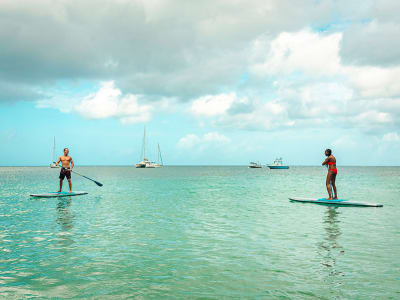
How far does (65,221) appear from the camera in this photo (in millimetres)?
15625

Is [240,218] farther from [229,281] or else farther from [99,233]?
[229,281]

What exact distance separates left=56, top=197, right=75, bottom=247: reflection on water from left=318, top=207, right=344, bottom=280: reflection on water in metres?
8.25

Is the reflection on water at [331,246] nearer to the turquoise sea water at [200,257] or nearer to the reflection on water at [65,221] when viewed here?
the turquoise sea water at [200,257]

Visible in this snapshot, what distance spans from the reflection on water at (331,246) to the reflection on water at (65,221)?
8.25 meters

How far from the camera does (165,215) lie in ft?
59.9

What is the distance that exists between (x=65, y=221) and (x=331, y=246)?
11745 mm

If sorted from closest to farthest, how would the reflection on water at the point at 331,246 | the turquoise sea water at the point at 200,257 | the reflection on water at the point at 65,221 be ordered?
the turquoise sea water at the point at 200,257 → the reflection on water at the point at 331,246 → the reflection on water at the point at 65,221

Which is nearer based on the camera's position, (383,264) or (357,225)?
(383,264)

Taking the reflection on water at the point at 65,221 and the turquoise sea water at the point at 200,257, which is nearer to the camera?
the turquoise sea water at the point at 200,257

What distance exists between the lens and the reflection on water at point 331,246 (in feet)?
28.5

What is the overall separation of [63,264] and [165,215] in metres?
9.54

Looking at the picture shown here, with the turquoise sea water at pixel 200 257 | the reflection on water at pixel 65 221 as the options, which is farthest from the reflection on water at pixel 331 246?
the reflection on water at pixel 65 221

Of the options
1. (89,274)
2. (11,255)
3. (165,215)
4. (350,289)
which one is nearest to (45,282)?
(89,274)

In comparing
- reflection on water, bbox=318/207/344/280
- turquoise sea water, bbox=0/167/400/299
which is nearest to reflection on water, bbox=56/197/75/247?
turquoise sea water, bbox=0/167/400/299
